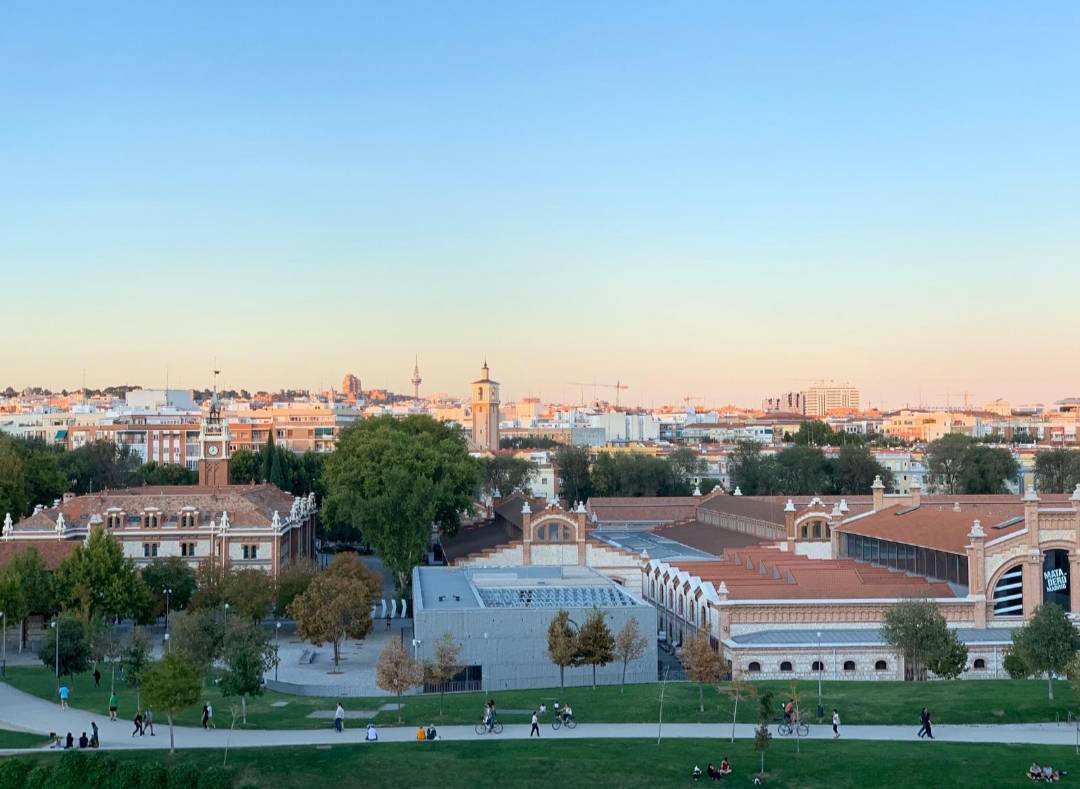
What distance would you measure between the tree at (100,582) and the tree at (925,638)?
3170 centimetres

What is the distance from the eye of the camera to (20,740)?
36.7 m

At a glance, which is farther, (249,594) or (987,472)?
(987,472)

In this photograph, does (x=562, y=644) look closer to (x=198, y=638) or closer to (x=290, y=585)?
(x=198, y=638)

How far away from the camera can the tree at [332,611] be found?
49.6 metres

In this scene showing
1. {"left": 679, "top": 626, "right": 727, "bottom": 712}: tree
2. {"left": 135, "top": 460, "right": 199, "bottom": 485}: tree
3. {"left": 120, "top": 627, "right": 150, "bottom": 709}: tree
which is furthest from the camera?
{"left": 135, "top": 460, "right": 199, "bottom": 485}: tree

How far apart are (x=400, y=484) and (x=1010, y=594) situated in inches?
1238

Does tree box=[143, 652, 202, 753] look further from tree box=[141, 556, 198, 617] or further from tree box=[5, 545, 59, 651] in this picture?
tree box=[141, 556, 198, 617]

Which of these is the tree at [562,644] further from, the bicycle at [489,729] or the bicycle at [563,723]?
the bicycle at [489,729]

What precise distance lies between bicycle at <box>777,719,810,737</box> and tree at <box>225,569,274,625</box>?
2538 cm

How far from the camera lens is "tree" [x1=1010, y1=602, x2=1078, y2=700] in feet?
135

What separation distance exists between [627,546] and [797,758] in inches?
1588

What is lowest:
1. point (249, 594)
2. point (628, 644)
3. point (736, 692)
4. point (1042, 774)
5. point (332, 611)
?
point (1042, 774)

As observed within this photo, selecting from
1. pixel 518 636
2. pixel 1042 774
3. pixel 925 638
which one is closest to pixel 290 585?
pixel 518 636

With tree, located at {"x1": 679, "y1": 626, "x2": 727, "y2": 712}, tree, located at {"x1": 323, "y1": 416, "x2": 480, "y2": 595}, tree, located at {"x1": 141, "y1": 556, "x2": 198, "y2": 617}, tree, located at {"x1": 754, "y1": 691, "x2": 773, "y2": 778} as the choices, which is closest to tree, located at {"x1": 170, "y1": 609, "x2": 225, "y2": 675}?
tree, located at {"x1": 141, "y1": 556, "x2": 198, "y2": 617}
